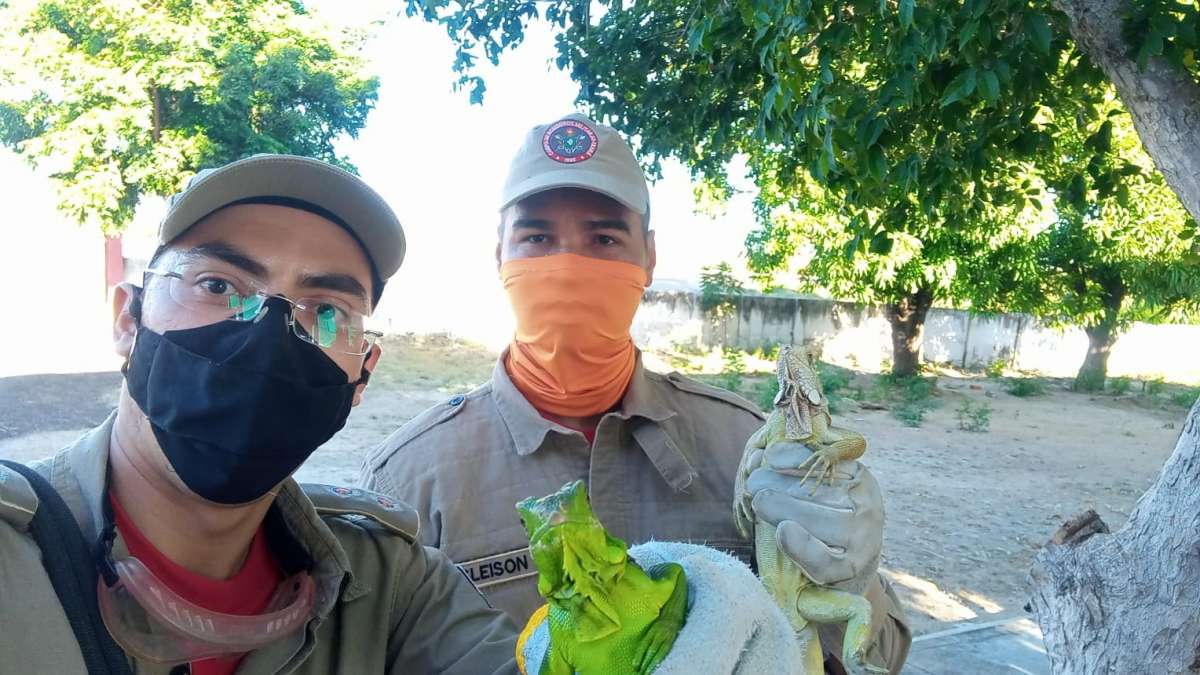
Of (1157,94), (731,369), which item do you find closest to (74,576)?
(1157,94)

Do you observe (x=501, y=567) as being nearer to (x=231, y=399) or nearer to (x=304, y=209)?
(x=231, y=399)

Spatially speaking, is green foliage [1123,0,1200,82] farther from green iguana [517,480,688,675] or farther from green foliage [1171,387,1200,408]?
green foliage [1171,387,1200,408]

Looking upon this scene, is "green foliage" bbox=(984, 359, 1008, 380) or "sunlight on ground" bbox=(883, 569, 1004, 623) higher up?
"green foliage" bbox=(984, 359, 1008, 380)

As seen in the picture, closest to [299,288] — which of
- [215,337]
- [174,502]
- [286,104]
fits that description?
[215,337]

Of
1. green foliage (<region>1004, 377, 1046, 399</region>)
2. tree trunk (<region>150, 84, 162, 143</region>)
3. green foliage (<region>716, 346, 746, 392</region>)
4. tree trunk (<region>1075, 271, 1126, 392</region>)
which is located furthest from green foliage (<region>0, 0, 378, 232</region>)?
tree trunk (<region>1075, 271, 1126, 392</region>)

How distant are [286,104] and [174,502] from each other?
55.5ft

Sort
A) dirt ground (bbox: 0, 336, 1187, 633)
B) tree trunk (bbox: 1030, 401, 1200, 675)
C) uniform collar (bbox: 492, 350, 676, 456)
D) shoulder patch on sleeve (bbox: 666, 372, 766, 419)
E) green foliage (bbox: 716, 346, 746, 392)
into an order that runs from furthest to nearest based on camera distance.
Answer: green foliage (bbox: 716, 346, 746, 392), dirt ground (bbox: 0, 336, 1187, 633), tree trunk (bbox: 1030, 401, 1200, 675), shoulder patch on sleeve (bbox: 666, 372, 766, 419), uniform collar (bbox: 492, 350, 676, 456)

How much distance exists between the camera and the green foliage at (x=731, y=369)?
1662 cm

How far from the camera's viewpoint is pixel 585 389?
2443mm

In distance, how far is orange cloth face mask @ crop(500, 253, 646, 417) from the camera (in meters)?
2.42

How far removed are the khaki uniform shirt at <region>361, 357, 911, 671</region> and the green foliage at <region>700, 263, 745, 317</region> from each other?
63.4 ft

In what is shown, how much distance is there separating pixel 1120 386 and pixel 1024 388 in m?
3.34

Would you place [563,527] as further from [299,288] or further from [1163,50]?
[1163,50]

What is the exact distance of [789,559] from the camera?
1.81 metres
